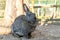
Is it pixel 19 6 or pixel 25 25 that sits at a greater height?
pixel 19 6

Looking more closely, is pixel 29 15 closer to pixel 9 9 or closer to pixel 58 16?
pixel 9 9

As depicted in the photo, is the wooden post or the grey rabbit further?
the wooden post

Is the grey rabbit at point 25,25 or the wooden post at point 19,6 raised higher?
the wooden post at point 19,6

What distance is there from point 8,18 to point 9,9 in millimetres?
204

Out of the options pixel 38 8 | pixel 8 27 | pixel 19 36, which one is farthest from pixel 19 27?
pixel 38 8

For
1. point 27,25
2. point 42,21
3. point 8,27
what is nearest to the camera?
point 27,25

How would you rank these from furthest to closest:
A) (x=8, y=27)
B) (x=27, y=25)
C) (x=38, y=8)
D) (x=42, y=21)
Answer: (x=38, y=8) → (x=42, y=21) → (x=8, y=27) → (x=27, y=25)

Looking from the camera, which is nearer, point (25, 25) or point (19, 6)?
point (25, 25)

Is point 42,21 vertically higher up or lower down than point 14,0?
lower down

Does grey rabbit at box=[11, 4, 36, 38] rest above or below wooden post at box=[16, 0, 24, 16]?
below

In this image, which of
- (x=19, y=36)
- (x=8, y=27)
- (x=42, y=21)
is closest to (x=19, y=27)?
(x=19, y=36)

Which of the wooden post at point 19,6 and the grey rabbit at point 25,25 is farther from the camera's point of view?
Result: the wooden post at point 19,6

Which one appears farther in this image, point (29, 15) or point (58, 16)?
point (58, 16)

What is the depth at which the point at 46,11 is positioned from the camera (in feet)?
20.0
